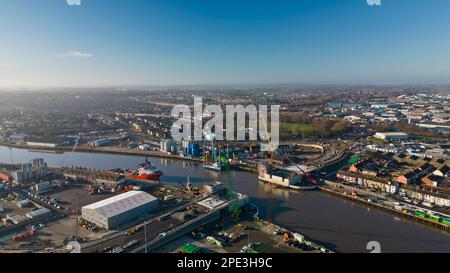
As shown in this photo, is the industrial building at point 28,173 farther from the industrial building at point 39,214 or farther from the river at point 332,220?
the river at point 332,220

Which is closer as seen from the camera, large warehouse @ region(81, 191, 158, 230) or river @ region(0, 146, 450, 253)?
river @ region(0, 146, 450, 253)

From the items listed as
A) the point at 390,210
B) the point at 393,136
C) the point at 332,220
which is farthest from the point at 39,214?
the point at 393,136

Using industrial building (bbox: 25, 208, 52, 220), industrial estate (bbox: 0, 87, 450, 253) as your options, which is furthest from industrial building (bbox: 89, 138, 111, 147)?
industrial building (bbox: 25, 208, 52, 220)

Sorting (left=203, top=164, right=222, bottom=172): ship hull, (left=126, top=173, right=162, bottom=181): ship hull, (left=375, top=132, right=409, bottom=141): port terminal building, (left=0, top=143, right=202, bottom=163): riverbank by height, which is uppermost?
(left=375, top=132, right=409, bottom=141): port terminal building

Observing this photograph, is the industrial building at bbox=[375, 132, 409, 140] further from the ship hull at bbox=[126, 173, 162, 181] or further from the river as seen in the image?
the ship hull at bbox=[126, 173, 162, 181]

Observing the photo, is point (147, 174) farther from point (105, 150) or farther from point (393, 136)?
point (393, 136)

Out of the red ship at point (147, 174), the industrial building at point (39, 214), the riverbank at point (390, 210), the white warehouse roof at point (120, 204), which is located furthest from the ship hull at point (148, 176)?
the riverbank at point (390, 210)
